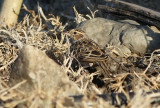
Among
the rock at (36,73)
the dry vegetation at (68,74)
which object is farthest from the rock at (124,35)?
the rock at (36,73)

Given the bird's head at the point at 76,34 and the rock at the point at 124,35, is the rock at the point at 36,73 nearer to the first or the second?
the bird's head at the point at 76,34

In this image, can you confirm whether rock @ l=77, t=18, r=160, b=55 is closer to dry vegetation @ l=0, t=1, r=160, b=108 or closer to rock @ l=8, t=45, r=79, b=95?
dry vegetation @ l=0, t=1, r=160, b=108

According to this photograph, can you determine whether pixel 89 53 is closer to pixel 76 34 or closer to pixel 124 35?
pixel 76 34

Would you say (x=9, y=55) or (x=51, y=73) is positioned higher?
(x=51, y=73)

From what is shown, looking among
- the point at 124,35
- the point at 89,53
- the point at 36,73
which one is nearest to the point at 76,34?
the point at 89,53

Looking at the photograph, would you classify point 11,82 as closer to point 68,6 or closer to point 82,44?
point 82,44

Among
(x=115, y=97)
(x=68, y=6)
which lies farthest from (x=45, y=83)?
(x=68, y=6)
